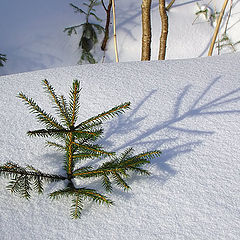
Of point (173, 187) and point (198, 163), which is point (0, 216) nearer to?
point (173, 187)

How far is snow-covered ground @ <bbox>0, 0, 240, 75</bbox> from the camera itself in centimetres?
527

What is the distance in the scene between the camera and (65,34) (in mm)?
5500

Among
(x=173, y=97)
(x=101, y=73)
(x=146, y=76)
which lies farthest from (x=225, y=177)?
(x=101, y=73)

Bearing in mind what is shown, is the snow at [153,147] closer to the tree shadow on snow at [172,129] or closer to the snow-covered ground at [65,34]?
the tree shadow on snow at [172,129]

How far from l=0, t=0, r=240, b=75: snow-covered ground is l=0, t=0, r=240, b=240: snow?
11.5ft

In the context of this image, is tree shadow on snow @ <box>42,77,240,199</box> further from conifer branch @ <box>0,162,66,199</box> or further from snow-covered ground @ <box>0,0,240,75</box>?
snow-covered ground @ <box>0,0,240,75</box>

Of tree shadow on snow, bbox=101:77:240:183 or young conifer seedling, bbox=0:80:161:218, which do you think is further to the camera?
tree shadow on snow, bbox=101:77:240:183

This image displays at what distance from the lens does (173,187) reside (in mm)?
→ 1020

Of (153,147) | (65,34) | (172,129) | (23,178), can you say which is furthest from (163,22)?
(65,34)

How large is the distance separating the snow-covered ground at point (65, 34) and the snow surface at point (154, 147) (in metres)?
3.50

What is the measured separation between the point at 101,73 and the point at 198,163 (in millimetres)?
928

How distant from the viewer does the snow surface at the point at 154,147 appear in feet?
2.93

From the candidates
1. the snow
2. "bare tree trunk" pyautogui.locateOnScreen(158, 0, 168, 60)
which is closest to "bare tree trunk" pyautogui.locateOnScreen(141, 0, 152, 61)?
"bare tree trunk" pyautogui.locateOnScreen(158, 0, 168, 60)

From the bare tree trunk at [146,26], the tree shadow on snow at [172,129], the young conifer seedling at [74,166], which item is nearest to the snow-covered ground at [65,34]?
the bare tree trunk at [146,26]
